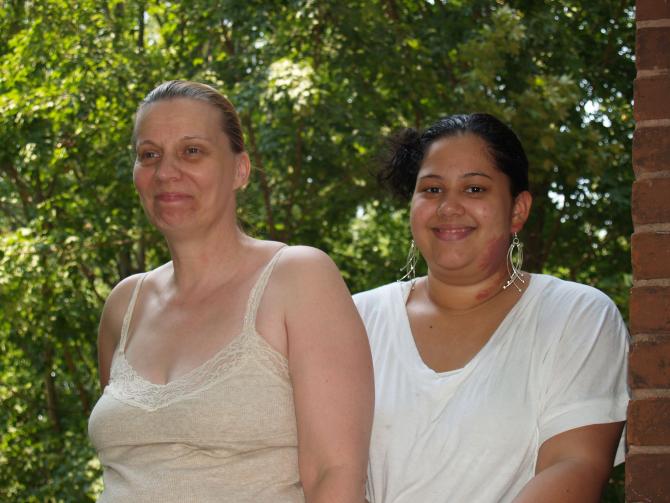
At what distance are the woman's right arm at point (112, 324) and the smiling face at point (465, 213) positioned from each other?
860mm

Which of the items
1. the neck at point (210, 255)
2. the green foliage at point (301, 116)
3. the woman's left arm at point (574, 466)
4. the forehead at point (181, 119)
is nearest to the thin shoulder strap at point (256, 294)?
the neck at point (210, 255)

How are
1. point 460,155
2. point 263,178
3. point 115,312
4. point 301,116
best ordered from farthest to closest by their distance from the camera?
point 263,178 → point 301,116 → point 460,155 → point 115,312

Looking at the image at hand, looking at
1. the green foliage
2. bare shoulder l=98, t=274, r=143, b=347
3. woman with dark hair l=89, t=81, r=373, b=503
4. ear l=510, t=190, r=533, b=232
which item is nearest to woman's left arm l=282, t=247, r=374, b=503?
woman with dark hair l=89, t=81, r=373, b=503

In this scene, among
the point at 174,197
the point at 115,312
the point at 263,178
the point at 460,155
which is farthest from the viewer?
the point at 263,178

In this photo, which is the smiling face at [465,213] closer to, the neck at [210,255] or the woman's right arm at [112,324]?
the neck at [210,255]

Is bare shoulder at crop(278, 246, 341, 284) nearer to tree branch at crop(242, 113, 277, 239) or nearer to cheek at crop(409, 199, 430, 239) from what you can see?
cheek at crop(409, 199, 430, 239)

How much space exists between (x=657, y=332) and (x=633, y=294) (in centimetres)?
10

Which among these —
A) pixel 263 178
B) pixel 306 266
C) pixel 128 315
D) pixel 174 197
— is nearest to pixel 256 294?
pixel 306 266

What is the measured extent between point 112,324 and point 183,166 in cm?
53

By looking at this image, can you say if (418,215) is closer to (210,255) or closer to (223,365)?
(210,255)

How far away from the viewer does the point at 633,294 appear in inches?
87.8

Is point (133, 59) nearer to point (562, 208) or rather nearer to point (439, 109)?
point (439, 109)

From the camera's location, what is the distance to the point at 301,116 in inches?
230

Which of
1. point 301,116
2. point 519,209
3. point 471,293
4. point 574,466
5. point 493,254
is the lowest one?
point 574,466
